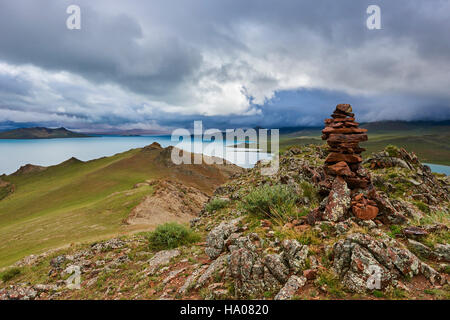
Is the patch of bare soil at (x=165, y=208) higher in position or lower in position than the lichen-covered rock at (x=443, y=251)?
lower

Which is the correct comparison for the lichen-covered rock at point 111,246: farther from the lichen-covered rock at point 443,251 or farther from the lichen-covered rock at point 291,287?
the lichen-covered rock at point 443,251

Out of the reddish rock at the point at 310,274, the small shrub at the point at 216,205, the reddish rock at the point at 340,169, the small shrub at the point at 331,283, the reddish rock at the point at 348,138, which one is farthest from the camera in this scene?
the small shrub at the point at 216,205

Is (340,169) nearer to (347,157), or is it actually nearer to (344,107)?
(347,157)

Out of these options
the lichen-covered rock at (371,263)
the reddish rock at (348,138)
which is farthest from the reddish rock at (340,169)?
the lichen-covered rock at (371,263)

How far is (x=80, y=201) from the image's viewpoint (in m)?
47.8

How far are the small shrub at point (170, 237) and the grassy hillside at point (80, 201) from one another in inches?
469

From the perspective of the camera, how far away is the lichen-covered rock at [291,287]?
4.97m

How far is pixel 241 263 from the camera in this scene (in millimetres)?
5758

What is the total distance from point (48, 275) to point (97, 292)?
523 centimetres

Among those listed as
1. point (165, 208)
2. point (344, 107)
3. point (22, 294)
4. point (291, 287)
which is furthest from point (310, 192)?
point (165, 208)

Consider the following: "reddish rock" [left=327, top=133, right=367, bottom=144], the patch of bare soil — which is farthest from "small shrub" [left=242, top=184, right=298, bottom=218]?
the patch of bare soil

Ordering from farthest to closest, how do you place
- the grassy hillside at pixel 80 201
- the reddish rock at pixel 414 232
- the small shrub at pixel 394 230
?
the grassy hillside at pixel 80 201, the small shrub at pixel 394 230, the reddish rock at pixel 414 232
